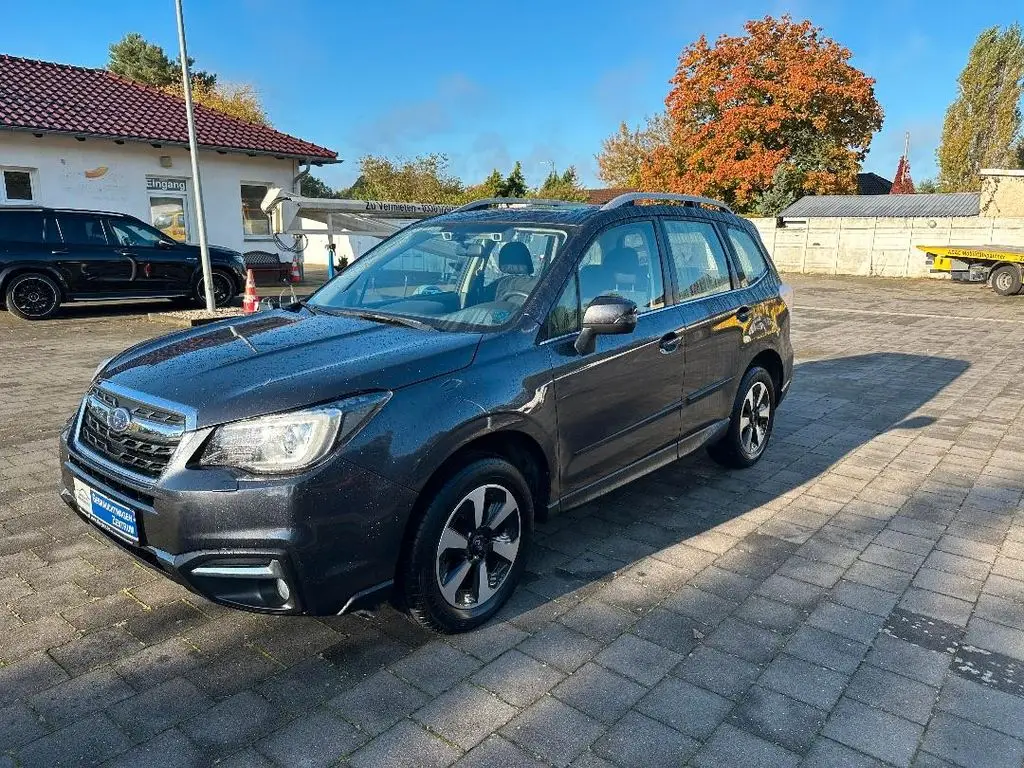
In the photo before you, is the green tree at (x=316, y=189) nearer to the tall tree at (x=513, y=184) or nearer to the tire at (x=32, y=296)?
the tall tree at (x=513, y=184)

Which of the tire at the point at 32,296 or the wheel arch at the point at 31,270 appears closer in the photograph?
the wheel arch at the point at 31,270

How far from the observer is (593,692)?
8.61 feet

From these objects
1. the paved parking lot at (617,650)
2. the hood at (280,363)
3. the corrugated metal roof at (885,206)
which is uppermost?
the corrugated metal roof at (885,206)

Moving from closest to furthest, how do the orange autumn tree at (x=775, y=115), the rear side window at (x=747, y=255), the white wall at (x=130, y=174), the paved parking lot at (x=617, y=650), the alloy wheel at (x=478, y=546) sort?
the paved parking lot at (x=617, y=650) → the alloy wheel at (x=478, y=546) → the rear side window at (x=747, y=255) → the white wall at (x=130, y=174) → the orange autumn tree at (x=775, y=115)

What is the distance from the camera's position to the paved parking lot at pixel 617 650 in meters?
2.37

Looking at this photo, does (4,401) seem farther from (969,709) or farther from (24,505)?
(969,709)

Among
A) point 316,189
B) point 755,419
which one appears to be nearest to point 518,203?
point 755,419

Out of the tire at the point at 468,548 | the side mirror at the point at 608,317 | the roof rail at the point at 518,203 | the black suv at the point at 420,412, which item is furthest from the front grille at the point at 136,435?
the roof rail at the point at 518,203

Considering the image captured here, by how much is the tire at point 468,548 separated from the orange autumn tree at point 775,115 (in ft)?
103

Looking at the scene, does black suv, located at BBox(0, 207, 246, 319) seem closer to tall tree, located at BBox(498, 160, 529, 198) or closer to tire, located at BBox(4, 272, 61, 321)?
tire, located at BBox(4, 272, 61, 321)

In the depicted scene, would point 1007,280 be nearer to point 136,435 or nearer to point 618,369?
point 618,369

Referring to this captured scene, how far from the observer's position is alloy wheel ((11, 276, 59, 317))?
11.7 metres

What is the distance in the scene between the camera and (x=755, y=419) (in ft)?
16.6

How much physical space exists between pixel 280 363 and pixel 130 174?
16800 mm
